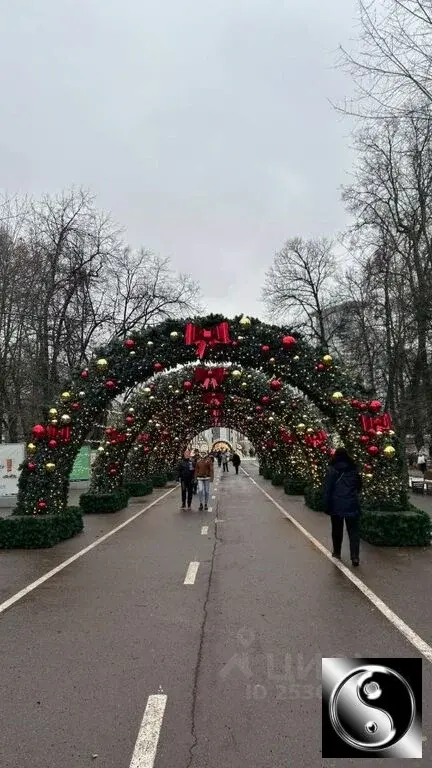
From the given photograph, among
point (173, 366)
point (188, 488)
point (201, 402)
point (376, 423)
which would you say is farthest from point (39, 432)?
point (201, 402)

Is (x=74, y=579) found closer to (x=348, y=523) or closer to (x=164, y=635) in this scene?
(x=164, y=635)

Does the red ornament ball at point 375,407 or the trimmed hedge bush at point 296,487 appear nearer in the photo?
the red ornament ball at point 375,407

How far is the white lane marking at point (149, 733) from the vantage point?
3600 mm

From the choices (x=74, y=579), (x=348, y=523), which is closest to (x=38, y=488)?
(x=74, y=579)

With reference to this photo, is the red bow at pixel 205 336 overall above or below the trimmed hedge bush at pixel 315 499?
above

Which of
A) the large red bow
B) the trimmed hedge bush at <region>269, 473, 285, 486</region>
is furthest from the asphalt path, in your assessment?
the trimmed hedge bush at <region>269, 473, 285, 486</region>

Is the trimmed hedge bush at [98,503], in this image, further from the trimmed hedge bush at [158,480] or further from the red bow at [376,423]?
the trimmed hedge bush at [158,480]

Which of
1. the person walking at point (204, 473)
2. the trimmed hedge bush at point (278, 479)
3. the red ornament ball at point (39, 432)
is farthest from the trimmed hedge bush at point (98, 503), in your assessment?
the trimmed hedge bush at point (278, 479)

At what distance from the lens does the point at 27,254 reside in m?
22.8

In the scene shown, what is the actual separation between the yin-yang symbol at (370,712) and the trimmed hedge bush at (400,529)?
7754mm

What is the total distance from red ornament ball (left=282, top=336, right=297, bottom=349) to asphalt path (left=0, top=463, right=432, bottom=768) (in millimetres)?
4407

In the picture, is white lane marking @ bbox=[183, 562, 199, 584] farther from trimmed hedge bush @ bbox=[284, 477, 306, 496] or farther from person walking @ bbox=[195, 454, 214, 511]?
trimmed hedge bush @ bbox=[284, 477, 306, 496]

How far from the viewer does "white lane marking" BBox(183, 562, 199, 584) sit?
874cm

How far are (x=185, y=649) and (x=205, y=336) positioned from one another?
325 inches
